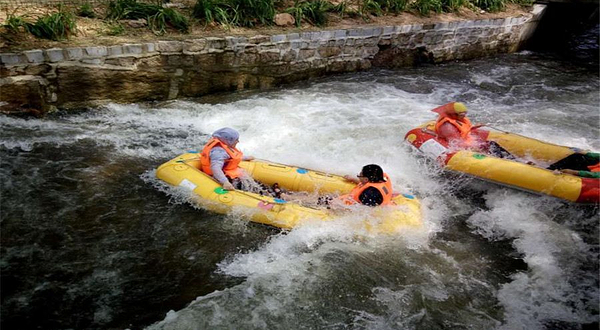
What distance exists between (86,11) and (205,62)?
214 centimetres

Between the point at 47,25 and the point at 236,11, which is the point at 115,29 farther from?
the point at 236,11

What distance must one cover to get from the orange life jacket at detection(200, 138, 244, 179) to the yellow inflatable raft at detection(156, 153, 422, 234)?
0.52ft

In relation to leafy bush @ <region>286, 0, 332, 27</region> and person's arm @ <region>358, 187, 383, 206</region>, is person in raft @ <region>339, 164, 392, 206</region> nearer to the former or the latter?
person's arm @ <region>358, 187, 383, 206</region>

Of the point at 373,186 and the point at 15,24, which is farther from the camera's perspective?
the point at 15,24

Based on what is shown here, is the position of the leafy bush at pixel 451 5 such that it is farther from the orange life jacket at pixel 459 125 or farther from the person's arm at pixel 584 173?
the person's arm at pixel 584 173

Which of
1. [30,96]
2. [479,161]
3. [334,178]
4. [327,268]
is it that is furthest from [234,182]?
[30,96]

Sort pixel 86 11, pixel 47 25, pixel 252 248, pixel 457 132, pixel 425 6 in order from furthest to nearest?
pixel 425 6 → pixel 86 11 → pixel 47 25 → pixel 457 132 → pixel 252 248

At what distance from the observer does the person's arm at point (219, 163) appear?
472 cm

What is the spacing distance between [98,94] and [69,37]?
3.19 ft

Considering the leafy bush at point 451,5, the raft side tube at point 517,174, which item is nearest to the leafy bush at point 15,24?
the raft side tube at point 517,174

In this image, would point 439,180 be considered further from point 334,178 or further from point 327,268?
point 327,268

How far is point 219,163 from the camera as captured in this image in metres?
4.79

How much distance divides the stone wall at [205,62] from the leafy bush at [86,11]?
4.01 ft

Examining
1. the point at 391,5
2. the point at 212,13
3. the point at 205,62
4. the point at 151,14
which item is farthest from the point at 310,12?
the point at 151,14
